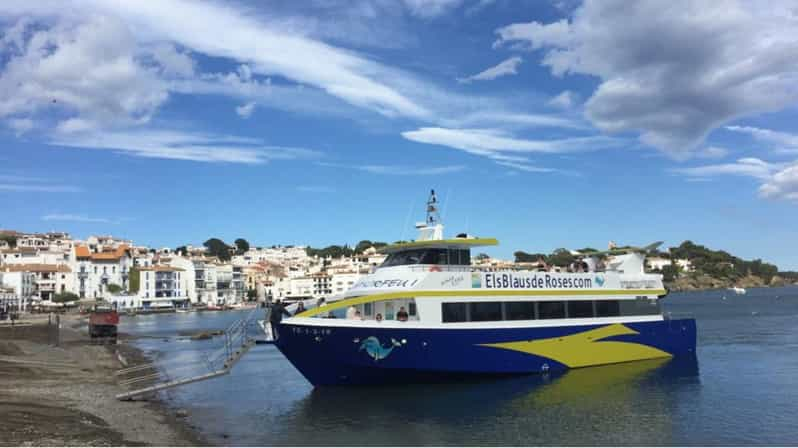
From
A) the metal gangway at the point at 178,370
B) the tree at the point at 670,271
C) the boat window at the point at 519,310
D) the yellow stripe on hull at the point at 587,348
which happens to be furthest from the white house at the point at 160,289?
the tree at the point at 670,271

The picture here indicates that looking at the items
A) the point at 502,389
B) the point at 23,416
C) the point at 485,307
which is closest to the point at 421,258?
the point at 485,307

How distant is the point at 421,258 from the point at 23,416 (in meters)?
11.2

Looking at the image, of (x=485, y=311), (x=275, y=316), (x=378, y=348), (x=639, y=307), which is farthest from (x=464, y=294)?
(x=639, y=307)

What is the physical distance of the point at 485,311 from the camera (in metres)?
19.8

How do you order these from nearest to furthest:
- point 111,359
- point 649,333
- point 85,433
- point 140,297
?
point 85,433, point 649,333, point 111,359, point 140,297

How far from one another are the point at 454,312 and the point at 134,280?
335 feet

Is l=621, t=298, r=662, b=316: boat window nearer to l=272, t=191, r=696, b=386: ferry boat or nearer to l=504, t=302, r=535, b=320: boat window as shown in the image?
l=272, t=191, r=696, b=386: ferry boat

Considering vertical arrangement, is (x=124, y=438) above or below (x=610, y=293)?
below

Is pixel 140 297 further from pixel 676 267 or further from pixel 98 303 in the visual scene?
pixel 676 267

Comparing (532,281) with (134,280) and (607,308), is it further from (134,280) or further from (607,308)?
(134,280)

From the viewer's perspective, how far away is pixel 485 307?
19859mm

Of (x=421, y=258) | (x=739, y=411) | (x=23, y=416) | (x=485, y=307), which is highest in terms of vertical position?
(x=421, y=258)

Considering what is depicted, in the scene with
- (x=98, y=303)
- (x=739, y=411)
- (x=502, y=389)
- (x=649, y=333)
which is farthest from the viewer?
(x=98, y=303)

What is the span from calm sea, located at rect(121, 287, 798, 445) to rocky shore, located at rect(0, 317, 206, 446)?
45.7 inches
